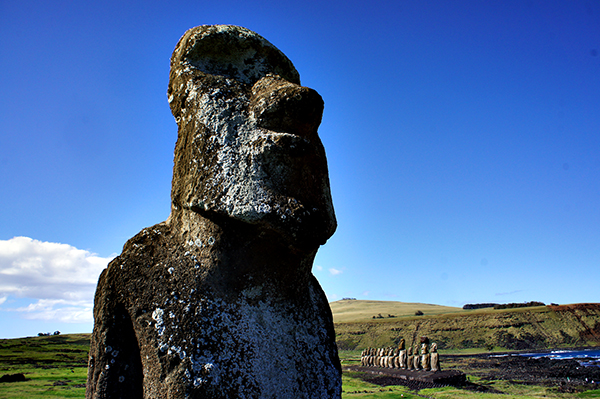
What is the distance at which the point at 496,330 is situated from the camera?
56781 millimetres

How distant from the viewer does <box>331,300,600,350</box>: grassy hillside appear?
176 feet

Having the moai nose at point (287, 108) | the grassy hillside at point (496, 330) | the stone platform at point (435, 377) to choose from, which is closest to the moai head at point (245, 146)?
the moai nose at point (287, 108)

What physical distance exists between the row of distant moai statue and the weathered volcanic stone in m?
21.3

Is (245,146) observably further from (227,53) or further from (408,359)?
(408,359)

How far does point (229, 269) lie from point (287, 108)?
1.05 metres

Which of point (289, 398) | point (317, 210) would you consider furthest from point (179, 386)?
point (317, 210)

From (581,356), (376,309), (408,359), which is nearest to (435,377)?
(408,359)

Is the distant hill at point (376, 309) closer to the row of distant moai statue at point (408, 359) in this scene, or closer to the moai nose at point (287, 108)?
the row of distant moai statue at point (408, 359)

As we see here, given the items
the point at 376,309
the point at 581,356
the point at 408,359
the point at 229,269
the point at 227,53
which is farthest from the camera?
the point at 376,309

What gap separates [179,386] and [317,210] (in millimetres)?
1234

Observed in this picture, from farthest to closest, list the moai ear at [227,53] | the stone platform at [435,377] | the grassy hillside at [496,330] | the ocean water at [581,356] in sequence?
the grassy hillside at [496,330] < the ocean water at [581,356] < the stone platform at [435,377] < the moai ear at [227,53]

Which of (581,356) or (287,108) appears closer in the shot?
(287,108)

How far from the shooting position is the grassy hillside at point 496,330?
2111 inches

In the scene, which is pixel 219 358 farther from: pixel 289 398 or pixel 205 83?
pixel 205 83
